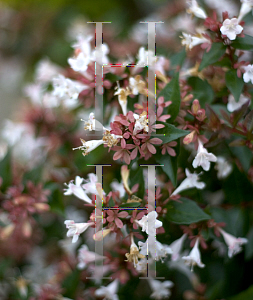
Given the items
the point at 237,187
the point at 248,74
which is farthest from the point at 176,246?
the point at 248,74

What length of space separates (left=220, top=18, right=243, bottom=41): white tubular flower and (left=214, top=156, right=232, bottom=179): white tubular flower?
1.04 feet

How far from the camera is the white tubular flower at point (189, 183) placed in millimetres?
742

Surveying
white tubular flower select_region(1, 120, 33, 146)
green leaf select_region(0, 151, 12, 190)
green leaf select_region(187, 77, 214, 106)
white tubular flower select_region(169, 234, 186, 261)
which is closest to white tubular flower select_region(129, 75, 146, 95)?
green leaf select_region(187, 77, 214, 106)

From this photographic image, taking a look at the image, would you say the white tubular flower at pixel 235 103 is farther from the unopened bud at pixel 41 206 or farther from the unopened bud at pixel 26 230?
the unopened bud at pixel 26 230

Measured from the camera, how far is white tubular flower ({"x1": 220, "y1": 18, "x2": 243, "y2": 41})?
0.71 metres

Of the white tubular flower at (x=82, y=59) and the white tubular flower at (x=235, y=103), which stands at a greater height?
the white tubular flower at (x=82, y=59)

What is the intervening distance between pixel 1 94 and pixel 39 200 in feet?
5.62

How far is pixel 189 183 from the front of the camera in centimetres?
75

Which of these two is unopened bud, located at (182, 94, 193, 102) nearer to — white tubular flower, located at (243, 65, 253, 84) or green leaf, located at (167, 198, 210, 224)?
white tubular flower, located at (243, 65, 253, 84)

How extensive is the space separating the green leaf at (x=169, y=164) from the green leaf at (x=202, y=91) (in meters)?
0.20

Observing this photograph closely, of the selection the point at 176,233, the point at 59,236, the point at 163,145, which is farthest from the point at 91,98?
the point at 59,236

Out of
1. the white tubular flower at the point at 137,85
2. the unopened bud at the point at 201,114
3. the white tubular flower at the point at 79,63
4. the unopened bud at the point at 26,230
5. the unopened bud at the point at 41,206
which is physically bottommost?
the unopened bud at the point at 26,230

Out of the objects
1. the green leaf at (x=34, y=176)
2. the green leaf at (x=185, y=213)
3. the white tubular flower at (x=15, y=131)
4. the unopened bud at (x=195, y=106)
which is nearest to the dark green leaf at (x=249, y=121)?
the unopened bud at (x=195, y=106)

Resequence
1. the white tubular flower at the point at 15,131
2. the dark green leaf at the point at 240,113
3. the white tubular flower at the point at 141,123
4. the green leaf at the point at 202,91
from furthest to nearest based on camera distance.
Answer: the white tubular flower at the point at 15,131 < the green leaf at the point at 202,91 < the dark green leaf at the point at 240,113 < the white tubular flower at the point at 141,123
